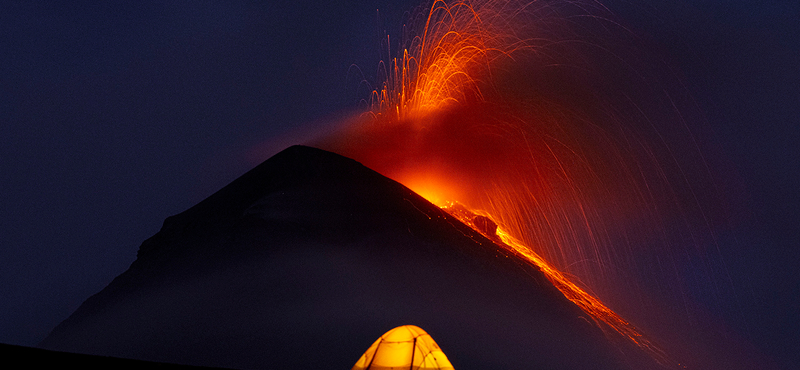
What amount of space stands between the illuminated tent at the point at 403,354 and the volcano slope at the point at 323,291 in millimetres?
4450

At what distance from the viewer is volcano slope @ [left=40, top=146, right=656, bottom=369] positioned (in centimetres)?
1724

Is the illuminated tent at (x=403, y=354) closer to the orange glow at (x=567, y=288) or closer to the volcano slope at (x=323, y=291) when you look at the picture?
the volcano slope at (x=323, y=291)

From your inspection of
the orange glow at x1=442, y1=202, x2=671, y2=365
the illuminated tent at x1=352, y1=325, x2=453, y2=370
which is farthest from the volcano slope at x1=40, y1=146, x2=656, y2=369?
the illuminated tent at x1=352, y1=325, x2=453, y2=370

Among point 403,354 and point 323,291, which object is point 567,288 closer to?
point 323,291

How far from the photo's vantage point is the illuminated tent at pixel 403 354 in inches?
436

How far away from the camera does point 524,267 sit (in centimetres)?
2588

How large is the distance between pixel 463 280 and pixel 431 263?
1.54 metres

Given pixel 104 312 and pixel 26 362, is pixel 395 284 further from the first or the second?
pixel 26 362

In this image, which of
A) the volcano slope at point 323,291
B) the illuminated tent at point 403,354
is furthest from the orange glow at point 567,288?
the illuminated tent at point 403,354

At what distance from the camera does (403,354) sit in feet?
36.6

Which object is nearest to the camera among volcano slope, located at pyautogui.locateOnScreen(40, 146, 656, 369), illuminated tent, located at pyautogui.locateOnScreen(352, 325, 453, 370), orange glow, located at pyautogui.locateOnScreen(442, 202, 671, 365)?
illuminated tent, located at pyautogui.locateOnScreen(352, 325, 453, 370)

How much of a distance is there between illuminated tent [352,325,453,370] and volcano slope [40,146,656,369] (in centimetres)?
445

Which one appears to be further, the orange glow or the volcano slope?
the orange glow

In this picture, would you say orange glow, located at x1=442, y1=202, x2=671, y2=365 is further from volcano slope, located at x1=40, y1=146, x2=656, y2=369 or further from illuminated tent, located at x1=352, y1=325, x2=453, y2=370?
illuminated tent, located at x1=352, y1=325, x2=453, y2=370
